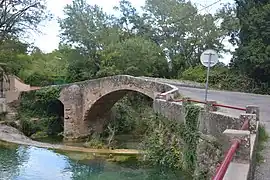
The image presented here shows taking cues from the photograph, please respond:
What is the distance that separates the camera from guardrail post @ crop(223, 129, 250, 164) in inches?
200

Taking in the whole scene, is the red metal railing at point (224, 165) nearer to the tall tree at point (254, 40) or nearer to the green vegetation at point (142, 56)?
the green vegetation at point (142, 56)

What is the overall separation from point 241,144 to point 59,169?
448 inches

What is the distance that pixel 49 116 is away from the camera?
26969 millimetres

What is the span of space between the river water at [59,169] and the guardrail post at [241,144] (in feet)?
24.5

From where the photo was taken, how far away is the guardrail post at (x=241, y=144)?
16.7 feet

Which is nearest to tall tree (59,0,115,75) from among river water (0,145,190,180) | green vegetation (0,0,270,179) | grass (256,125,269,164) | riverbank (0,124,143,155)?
green vegetation (0,0,270,179)

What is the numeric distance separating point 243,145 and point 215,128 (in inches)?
170

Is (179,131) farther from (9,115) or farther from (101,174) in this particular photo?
(9,115)

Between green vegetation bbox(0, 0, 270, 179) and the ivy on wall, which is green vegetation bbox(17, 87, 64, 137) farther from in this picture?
the ivy on wall

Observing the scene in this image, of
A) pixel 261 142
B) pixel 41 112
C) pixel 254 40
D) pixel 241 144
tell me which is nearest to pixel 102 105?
pixel 41 112

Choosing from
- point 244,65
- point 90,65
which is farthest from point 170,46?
point 244,65

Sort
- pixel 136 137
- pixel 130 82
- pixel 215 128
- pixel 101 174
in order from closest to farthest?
1. pixel 215 128
2. pixel 101 174
3. pixel 130 82
4. pixel 136 137

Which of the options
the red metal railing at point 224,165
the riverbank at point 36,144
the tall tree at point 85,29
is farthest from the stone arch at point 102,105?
the red metal railing at point 224,165

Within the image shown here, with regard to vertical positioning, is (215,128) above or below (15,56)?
below
